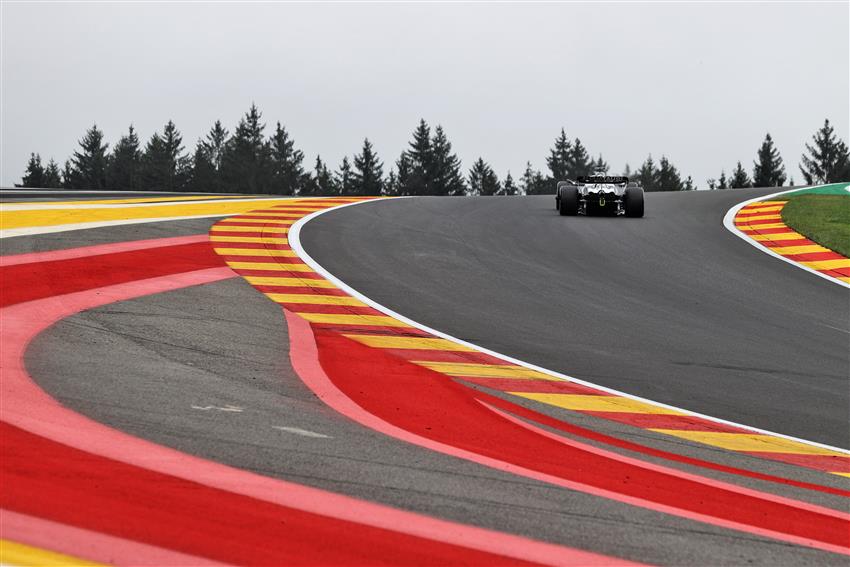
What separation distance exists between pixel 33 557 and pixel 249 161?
356ft

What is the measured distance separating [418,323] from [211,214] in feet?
27.6

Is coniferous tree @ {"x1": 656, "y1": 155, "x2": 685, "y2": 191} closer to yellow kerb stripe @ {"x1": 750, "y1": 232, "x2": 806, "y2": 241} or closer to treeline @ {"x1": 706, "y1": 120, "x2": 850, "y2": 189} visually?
treeline @ {"x1": 706, "y1": 120, "x2": 850, "y2": 189}

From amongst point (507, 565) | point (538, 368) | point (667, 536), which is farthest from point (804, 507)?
point (538, 368)

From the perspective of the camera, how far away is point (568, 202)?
64.4ft

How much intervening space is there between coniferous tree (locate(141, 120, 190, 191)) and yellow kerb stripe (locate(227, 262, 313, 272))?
10056 centimetres

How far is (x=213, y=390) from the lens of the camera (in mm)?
6273

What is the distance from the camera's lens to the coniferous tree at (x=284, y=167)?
110 meters

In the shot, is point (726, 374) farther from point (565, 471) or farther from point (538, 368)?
point (565, 471)

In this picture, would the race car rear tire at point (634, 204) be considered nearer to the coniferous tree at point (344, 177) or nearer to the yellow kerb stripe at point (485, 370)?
the yellow kerb stripe at point (485, 370)

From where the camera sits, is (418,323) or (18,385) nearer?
(18,385)

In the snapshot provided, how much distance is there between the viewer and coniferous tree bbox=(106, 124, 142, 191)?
113119mm

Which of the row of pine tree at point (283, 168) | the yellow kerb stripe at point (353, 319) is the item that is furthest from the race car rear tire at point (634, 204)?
the row of pine tree at point (283, 168)

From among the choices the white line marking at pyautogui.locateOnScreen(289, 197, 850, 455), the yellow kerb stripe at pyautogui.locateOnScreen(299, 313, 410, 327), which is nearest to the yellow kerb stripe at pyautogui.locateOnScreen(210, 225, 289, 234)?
the white line marking at pyautogui.locateOnScreen(289, 197, 850, 455)

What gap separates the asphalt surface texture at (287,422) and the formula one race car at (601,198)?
29.6 ft
